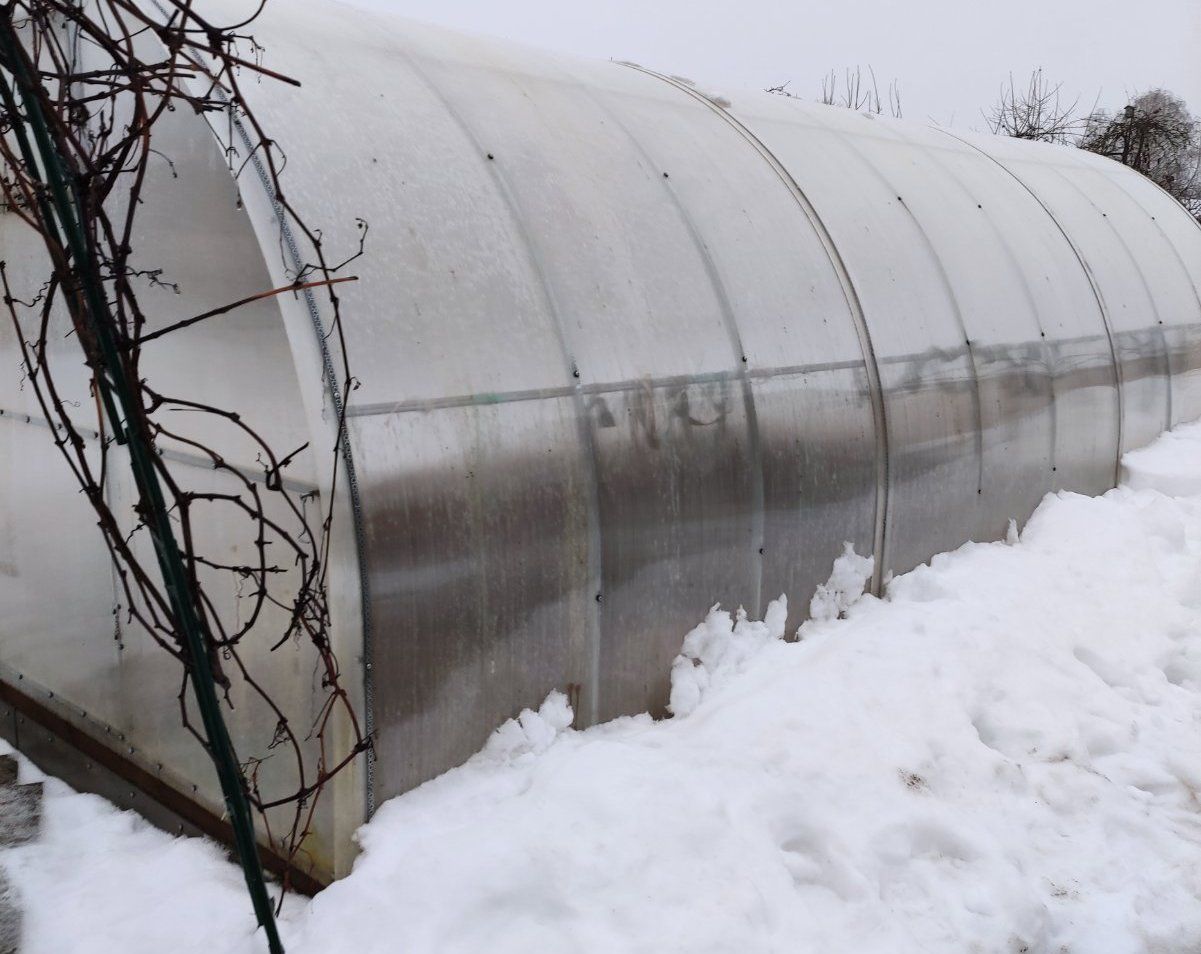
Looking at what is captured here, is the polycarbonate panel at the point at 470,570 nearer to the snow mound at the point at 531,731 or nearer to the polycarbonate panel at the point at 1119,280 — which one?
the snow mound at the point at 531,731

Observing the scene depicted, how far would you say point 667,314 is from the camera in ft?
14.3

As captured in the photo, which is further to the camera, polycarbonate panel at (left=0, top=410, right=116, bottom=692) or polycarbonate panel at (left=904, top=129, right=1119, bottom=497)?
polycarbonate panel at (left=904, top=129, right=1119, bottom=497)

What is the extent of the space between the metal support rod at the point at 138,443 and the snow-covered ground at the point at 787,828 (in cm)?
50

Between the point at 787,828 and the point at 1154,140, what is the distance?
2199 centimetres

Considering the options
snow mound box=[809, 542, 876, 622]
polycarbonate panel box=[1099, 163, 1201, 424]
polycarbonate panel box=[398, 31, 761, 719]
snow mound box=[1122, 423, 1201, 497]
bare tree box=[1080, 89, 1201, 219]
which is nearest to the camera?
polycarbonate panel box=[398, 31, 761, 719]

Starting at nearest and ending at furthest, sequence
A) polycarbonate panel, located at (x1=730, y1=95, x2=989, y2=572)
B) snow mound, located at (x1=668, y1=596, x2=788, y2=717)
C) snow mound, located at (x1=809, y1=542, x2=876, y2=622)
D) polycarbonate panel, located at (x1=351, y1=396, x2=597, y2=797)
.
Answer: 1. polycarbonate panel, located at (x1=351, y1=396, x2=597, y2=797)
2. snow mound, located at (x1=668, y1=596, x2=788, y2=717)
3. snow mound, located at (x1=809, y1=542, x2=876, y2=622)
4. polycarbonate panel, located at (x1=730, y1=95, x2=989, y2=572)

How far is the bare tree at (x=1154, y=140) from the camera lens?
19125mm

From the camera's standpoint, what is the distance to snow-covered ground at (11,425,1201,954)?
3.09m

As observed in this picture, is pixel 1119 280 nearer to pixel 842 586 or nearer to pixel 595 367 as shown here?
pixel 842 586

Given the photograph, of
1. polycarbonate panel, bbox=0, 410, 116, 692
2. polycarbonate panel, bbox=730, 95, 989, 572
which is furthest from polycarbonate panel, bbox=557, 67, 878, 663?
polycarbonate panel, bbox=0, 410, 116, 692

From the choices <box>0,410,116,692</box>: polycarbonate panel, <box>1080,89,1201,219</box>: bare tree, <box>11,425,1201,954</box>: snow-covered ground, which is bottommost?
<box>11,425,1201,954</box>: snow-covered ground

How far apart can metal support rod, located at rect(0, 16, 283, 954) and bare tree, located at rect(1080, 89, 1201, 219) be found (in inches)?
560

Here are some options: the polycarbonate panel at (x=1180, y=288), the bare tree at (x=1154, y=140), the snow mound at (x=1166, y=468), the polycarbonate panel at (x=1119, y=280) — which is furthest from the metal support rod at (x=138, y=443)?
the bare tree at (x=1154, y=140)

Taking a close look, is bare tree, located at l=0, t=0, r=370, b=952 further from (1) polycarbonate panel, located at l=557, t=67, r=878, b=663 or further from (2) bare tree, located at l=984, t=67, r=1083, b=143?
(2) bare tree, located at l=984, t=67, r=1083, b=143
